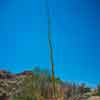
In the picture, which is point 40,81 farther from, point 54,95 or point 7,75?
point 7,75

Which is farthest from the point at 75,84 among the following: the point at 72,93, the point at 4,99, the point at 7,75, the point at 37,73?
the point at 7,75

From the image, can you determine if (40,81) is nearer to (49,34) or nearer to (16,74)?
(49,34)

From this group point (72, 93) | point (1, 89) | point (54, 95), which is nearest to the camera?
point (54, 95)

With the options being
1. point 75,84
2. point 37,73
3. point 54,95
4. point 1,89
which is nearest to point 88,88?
point 75,84

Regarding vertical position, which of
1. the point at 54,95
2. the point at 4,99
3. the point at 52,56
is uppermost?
the point at 4,99

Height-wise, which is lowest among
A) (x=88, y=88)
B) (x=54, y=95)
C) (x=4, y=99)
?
(x=54, y=95)

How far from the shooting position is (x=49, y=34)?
1.69 m

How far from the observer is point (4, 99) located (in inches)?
400

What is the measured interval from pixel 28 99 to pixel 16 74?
1553cm

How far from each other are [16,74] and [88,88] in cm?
915

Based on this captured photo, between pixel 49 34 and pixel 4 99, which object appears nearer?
pixel 49 34

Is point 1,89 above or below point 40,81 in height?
above

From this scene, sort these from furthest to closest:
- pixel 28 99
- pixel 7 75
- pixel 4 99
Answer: pixel 7 75 → pixel 28 99 → pixel 4 99

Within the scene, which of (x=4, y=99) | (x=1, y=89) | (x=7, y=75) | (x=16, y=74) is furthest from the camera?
(x=16, y=74)
